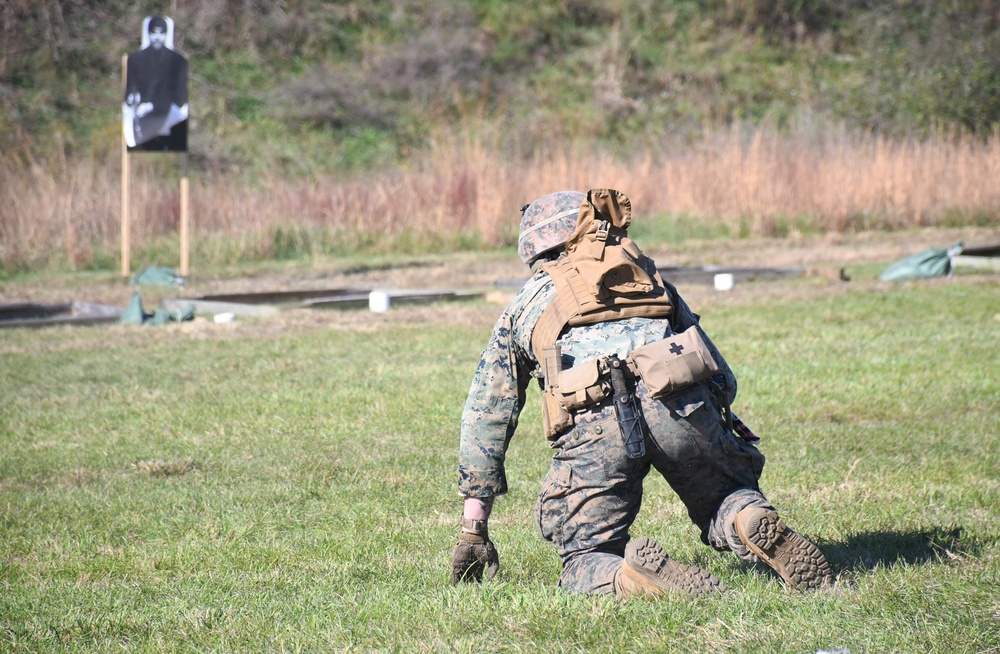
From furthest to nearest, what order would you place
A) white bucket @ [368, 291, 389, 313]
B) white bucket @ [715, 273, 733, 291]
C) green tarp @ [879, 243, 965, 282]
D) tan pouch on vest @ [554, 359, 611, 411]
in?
green tarp @ [879, 243, 965, 282] → white bucket @ [715, 273, 733, 291] → white bucket @ [368, 291, 389, 313] → tan pouch on vest @ [554, 359, 611, 411]

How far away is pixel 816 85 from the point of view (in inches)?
1353

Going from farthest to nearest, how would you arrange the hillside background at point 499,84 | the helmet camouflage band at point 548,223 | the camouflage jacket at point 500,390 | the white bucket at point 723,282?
the hillside background at point 499,84, the white bucket at point 723,282, the helmet camouflage band at point 548,223, the camouflage jacket at point 500,390

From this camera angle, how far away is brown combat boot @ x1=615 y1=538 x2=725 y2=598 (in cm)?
348

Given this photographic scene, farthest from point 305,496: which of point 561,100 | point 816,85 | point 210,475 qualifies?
point 816,85

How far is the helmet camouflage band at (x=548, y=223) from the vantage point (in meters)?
3.95

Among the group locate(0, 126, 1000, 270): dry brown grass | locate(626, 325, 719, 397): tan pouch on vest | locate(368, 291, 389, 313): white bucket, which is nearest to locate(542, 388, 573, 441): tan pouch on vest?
locate(626, 325, 719, 397): tan pouch on vest

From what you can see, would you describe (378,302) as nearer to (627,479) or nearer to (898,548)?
(898,548)

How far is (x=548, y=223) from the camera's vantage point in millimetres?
3955

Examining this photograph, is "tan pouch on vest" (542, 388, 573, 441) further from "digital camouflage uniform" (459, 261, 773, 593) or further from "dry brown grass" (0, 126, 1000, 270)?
"dry brown grass" (0, 126, 1000, 270)

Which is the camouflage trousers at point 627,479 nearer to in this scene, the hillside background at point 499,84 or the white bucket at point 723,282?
the white bucket at point 723,282

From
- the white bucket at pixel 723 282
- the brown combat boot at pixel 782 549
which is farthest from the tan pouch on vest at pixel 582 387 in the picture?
the white bucket at pixel 723 282

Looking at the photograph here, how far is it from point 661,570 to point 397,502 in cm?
202

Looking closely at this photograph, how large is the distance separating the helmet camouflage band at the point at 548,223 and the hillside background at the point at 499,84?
15461mm

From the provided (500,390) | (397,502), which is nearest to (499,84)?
(397,502)
